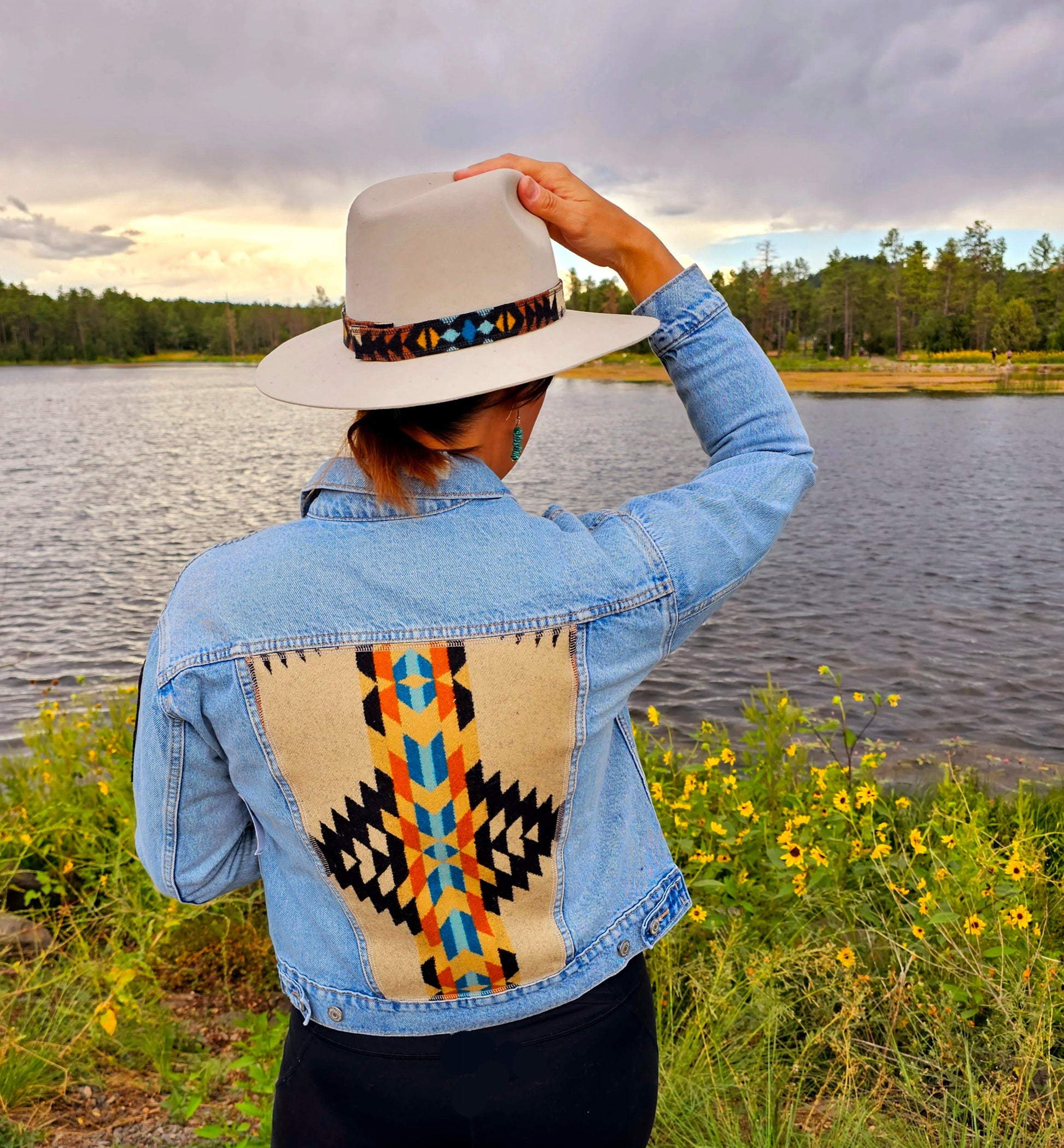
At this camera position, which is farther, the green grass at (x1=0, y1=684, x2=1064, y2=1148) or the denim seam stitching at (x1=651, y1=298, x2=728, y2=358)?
the green grass at (x1=0, y1=684, x2=1064, y2=1148)

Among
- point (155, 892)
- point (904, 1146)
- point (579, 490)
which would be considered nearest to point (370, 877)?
point (904, 1146)

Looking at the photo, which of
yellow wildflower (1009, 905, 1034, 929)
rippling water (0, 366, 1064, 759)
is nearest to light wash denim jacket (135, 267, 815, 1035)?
yellow wildflower (1009, 905, 1034, 929)

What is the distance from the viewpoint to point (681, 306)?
1.49 meters

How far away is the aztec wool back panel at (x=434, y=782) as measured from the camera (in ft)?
3.89

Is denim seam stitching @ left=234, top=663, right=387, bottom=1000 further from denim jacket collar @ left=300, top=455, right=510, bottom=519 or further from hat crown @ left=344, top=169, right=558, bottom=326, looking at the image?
hat crown @ left=344, top=169, right=558, bottom=326

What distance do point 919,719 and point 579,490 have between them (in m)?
11.0

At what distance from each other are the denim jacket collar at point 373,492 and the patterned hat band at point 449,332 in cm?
17

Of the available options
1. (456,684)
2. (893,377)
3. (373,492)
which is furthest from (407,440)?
(893,377)

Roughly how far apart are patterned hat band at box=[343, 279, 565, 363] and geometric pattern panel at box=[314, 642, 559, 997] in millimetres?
435

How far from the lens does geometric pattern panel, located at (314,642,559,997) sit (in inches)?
46.6

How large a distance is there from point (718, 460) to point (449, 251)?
0.52m

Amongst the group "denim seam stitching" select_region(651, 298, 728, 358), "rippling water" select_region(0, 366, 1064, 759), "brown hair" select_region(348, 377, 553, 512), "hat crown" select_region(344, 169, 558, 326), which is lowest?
"rippling water" select_region(0, 366, 1064, 759)

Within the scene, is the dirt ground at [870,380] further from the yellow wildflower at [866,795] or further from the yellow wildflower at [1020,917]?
the yellow wildflower at [1020,917]

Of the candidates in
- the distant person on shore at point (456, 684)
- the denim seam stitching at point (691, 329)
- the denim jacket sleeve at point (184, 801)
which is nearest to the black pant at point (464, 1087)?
the distant person on shore at point (456, 684)
